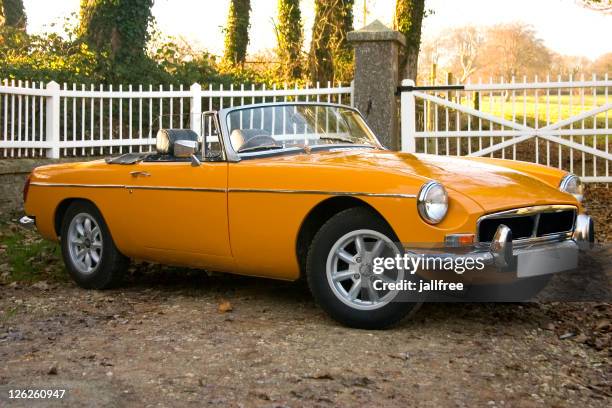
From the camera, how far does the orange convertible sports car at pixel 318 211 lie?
460 centimetres

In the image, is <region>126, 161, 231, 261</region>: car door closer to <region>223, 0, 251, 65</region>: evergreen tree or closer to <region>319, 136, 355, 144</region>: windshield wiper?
<region>319, 136, 355, 144</region>: windshield wiper

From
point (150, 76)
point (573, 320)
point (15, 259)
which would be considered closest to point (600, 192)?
point (573, 320)

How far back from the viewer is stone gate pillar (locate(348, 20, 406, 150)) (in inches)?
426

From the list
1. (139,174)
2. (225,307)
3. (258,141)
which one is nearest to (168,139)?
(139,174)

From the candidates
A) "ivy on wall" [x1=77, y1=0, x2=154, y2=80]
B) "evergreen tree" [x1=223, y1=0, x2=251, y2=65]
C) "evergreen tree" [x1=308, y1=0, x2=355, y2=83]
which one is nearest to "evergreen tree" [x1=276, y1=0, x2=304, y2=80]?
"evergreen tree" [x1=308, y1=0, x2=355, y2=83]

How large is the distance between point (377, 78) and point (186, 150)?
18.1 feet

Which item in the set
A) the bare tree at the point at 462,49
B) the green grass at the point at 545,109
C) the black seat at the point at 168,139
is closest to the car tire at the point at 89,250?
the black seat at the point at 168,139

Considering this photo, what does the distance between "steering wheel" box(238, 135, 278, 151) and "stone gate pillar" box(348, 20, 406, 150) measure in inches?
201

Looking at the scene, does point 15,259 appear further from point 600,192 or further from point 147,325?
point 600,192

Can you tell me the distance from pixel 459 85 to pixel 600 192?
2.34m

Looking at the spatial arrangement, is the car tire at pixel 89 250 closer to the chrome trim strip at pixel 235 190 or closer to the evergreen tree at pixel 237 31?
the chrome trim strip at pixel 235 190

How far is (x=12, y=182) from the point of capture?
1048 cm

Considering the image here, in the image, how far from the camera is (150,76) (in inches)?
591

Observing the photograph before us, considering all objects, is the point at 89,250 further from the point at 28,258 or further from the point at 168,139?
the point at 28,258
